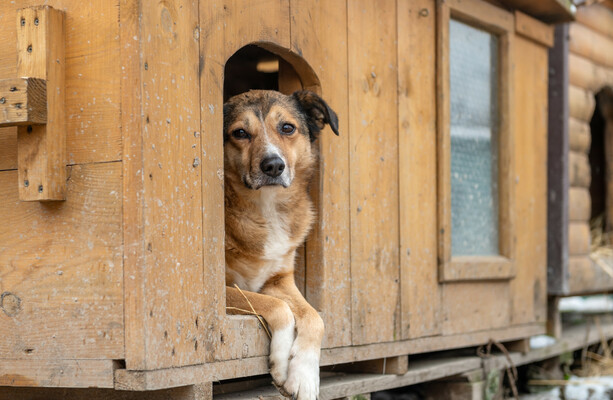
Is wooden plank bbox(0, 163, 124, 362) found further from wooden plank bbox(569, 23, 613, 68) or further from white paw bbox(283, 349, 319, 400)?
wooden plank bbox(569, 23, 613, 68)

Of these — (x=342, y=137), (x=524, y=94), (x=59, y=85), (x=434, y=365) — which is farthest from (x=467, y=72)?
(x=59, y=85)

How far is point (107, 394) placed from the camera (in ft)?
11.0

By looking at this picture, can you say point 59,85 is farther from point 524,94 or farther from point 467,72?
point 524,94

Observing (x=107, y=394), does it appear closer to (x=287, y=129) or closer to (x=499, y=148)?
(x=287, y=129)

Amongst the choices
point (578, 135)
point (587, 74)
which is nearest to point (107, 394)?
point (578, 135)

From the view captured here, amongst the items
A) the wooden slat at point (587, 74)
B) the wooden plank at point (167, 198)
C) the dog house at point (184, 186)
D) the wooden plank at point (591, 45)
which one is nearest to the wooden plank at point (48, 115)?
the dog house at point (184, 186)

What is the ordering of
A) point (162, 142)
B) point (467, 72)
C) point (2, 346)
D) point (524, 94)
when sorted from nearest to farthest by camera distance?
point (162, 142) → point (2, 346) → point (467, 72) → point (524, 94)

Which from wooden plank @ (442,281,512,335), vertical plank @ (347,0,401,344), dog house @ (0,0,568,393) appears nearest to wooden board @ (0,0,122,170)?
dog house @ (0,0,568,393)

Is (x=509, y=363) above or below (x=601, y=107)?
below

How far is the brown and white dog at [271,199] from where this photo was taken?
3682mm

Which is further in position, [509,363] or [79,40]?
[509,363]

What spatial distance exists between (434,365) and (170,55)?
291 cm

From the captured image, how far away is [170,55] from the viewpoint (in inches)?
123

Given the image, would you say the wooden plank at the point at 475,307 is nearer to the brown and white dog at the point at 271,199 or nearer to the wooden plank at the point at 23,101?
the brown and white dog at the point at 271,199
